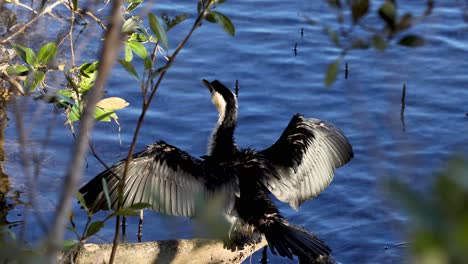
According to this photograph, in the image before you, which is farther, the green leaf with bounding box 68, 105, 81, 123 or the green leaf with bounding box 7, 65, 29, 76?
the green leaf with bounding box 7, 65, 29, 76

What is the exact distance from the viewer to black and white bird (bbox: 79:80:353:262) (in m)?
4.90

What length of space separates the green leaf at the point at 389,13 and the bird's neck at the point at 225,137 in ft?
11.6

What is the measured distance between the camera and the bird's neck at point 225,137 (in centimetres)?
547

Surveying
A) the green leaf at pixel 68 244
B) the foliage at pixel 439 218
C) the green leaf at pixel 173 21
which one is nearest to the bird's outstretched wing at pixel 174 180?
the green leaf at pixel 173 21

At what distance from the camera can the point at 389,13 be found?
75.2 inches

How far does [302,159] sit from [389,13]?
3658 mm

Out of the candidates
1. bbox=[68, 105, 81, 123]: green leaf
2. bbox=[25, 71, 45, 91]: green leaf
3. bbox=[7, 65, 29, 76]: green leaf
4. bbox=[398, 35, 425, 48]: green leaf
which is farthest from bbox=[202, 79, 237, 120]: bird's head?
bbox=[398, 35, 425, 48]: green leaf

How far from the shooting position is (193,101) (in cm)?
778

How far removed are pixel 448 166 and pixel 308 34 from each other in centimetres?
782

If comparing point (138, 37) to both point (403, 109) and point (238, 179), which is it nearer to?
point (238, 179)

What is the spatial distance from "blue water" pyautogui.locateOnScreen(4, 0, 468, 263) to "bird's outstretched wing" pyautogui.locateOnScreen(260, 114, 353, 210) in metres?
0.44

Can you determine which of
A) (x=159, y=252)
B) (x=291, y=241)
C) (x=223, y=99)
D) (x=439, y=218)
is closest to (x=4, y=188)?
(x=223, y=99)

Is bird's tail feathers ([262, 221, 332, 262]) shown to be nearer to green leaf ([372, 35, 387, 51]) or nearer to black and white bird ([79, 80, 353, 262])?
black and white bird ([79, 80, 353, 262])

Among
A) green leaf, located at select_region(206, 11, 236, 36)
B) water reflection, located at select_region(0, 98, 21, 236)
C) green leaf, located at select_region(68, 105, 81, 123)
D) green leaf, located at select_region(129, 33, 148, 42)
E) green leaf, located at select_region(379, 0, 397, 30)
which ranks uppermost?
green leaf, located at select_region(379, 0, 397, 30)
